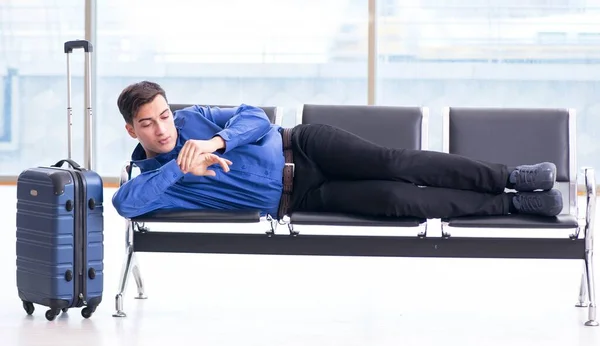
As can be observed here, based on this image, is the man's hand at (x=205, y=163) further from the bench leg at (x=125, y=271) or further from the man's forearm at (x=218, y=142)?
the bench leg at (x=125, y=271)

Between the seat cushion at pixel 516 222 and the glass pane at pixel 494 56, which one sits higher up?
the glass pane at pixel 494 56

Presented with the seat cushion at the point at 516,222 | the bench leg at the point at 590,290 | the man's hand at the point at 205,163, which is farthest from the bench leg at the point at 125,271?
the bench leg at the point at 590,290

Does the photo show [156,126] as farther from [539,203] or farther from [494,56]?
[494,56]

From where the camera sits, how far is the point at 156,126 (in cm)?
307

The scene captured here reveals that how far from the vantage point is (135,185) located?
9.91ft

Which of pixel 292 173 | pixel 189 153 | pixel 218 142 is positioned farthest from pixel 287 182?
pixel 189 153

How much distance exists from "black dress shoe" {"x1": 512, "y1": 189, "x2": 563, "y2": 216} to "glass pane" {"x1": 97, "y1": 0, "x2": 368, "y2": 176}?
4461 mm

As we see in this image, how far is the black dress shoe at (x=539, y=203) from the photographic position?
2965mm

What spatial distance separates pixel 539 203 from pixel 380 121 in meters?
0.84

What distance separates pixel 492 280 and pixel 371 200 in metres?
1.19

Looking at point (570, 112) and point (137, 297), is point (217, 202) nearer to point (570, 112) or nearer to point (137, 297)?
point (137, 297)

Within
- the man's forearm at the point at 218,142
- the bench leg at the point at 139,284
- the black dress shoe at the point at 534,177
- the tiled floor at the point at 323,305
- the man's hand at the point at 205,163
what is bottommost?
the tiled floor at the point at 323,305

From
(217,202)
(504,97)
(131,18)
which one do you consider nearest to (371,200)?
(217,202)

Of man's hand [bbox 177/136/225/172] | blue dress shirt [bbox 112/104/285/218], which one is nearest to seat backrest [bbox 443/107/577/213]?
blue dress shirt [bbox 112/104/285/218]
